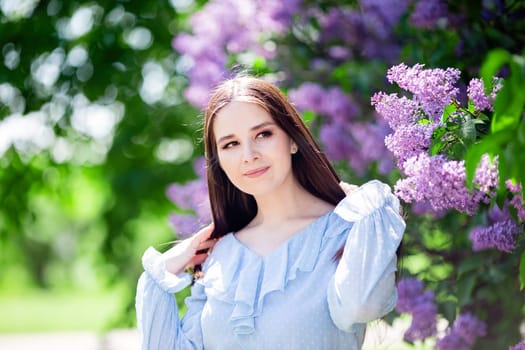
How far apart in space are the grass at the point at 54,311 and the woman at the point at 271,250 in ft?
29.0

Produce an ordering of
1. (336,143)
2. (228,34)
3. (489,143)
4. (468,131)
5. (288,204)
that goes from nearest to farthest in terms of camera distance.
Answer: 1. (489,143)
2. (468,131)
3. (288,204)
4. (336,143)
5. (228,34)

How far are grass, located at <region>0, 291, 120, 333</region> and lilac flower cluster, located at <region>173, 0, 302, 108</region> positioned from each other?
742 centimetres

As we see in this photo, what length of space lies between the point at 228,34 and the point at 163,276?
2.00 meters

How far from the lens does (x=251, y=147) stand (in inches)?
90.7

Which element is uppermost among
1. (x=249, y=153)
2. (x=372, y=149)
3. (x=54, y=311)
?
(x=54, y=311)

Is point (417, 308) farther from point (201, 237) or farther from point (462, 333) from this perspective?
point (201, 237)

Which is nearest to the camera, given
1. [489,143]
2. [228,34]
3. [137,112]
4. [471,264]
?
[489,143]

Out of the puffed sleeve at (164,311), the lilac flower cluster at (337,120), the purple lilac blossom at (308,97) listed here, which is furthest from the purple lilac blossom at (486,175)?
the purple lilac blossom at (308,97)

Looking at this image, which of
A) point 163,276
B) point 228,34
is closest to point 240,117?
point 163,276

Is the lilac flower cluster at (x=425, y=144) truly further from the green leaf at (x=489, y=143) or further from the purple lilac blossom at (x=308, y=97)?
the purple lilac blossom at (x=308, y=97)

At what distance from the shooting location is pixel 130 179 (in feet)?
17.1

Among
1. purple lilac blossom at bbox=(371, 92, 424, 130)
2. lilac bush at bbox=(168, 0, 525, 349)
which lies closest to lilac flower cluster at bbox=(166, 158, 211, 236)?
lilac bush at bbox=(168, 0, 525, 349)

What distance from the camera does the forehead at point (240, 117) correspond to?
2.31 metres

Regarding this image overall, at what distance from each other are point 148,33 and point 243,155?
3.12m
